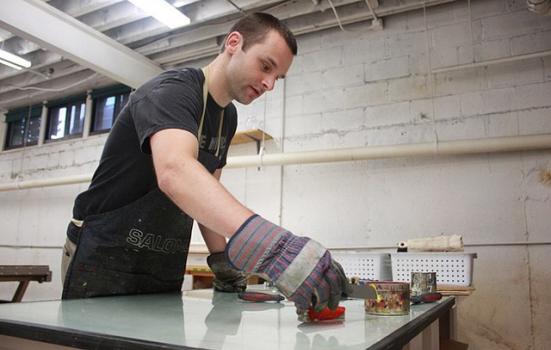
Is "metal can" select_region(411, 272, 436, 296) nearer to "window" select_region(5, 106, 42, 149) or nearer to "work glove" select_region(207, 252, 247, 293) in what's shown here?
"work glove" select_region(207, 252, 247, 293)

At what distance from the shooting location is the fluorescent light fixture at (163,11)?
2.91 metres

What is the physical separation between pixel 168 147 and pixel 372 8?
278cm

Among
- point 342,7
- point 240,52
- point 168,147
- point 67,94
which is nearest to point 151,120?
point 168,147

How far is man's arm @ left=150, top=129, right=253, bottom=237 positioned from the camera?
2.42 feet

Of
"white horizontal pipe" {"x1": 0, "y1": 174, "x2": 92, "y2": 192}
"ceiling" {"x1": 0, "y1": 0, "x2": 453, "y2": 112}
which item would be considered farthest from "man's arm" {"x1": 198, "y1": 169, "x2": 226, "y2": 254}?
"white horizontal pipe" {"x1": 0, "y1": 174, "x2": 92, "y2": 192}

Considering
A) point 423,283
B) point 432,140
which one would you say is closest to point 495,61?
point 432,140

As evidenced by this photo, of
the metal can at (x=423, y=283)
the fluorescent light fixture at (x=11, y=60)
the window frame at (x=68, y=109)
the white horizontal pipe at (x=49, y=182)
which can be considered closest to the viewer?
the metal can at (x=423, y=283)

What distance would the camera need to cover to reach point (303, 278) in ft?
2.21

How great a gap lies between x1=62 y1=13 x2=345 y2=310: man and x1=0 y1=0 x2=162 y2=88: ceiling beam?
2.37 metres

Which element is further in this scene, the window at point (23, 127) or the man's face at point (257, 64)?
the window at point (23, 127)

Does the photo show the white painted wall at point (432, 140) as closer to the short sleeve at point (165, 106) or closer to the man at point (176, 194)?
the man at point (176, 194)

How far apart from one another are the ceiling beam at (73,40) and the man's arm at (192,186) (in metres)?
2.77

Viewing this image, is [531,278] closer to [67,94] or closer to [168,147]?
[168,147]

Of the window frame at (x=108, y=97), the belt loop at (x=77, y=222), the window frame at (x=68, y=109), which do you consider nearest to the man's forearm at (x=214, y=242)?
the belt loop at (x=77, y=222)
